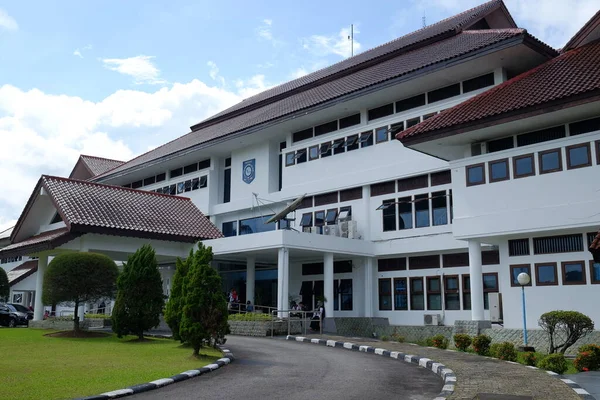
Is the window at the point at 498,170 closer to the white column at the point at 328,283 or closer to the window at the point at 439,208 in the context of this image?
the window at the point at 439,208

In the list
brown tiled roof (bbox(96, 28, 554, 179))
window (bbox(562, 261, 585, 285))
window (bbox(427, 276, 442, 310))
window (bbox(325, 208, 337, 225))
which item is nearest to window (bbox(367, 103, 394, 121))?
brown tiled roof (bbox(96, 28, 554, 179))

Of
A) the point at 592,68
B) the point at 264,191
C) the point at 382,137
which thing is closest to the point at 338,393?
the point at 592,68

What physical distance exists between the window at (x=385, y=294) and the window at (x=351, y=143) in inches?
258

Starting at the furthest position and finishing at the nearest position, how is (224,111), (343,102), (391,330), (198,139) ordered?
1. (224,111)
2. (198,139)
3. (343,102)
4. (391,330)

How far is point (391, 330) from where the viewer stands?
2592 cm

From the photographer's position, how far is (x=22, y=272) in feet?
151

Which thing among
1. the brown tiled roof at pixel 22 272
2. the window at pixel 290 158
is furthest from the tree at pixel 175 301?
the brown tiled roof at pixel 22 272

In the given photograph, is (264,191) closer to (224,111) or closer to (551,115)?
(224,111)

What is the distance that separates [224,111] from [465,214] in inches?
1065

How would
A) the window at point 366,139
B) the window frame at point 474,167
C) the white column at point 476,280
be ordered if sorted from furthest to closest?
1. the window at point 366,139
2. the white column at point 476,280
3. the window frame at point 474,167

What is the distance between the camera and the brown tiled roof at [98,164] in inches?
1924

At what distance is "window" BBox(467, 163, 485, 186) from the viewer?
1989 cm

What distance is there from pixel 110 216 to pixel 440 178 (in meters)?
13.9

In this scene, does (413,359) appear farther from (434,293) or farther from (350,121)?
(350,121)
